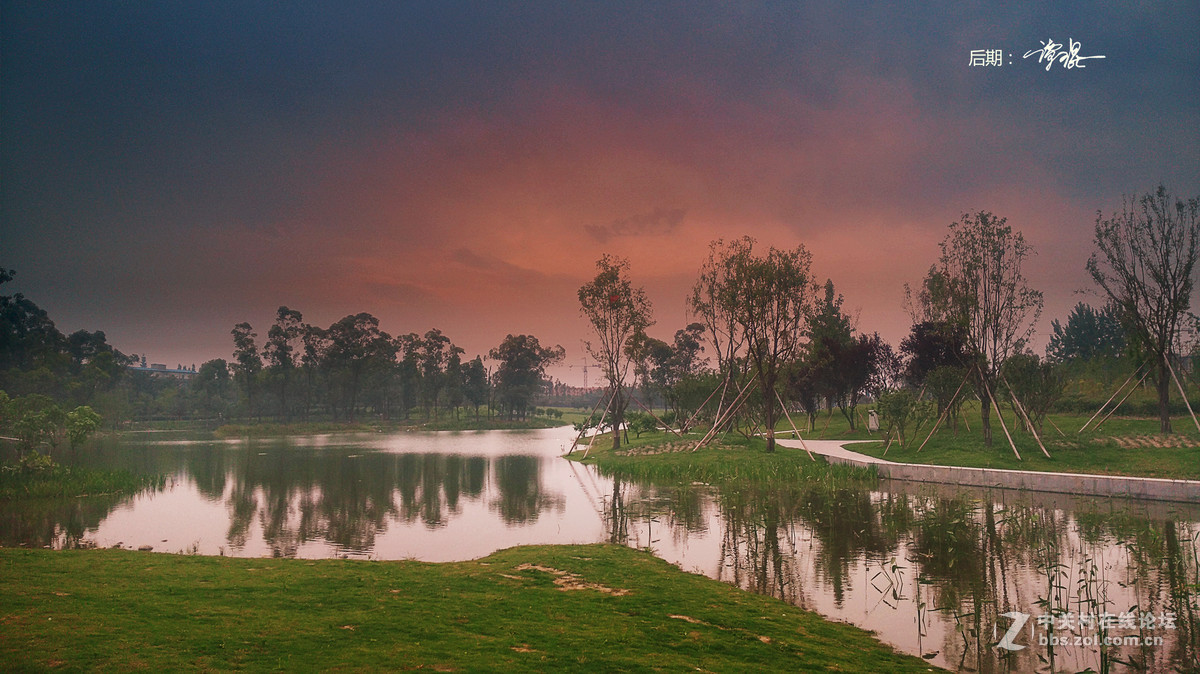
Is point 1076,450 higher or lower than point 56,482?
higher

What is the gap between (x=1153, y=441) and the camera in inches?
1171

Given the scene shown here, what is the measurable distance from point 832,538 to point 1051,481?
→ 12825mm

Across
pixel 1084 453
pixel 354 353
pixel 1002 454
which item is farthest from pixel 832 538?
pixel 354 353

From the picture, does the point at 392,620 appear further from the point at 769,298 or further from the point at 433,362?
the point at 433,362

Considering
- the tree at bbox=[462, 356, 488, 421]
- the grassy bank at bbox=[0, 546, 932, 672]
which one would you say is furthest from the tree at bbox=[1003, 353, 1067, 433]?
the tree at bbox=[462, 356, 488, 421]

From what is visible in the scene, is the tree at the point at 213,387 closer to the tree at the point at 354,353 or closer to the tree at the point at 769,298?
the tree at the point at 354,353

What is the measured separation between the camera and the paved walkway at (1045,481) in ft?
70.5

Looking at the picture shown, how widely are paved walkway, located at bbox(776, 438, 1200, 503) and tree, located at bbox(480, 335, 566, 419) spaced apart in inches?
3741

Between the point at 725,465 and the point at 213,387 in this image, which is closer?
the point at 725,465

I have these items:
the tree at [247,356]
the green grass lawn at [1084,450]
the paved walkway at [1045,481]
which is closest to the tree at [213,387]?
the tree at [247,356]

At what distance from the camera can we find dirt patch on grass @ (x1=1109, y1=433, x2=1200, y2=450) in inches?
1126

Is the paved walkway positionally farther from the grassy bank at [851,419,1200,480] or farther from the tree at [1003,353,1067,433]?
the tree at [1003,353,1067,433]

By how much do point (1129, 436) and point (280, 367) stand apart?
113 m

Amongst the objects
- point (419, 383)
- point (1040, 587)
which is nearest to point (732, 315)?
point (1040, 587)
